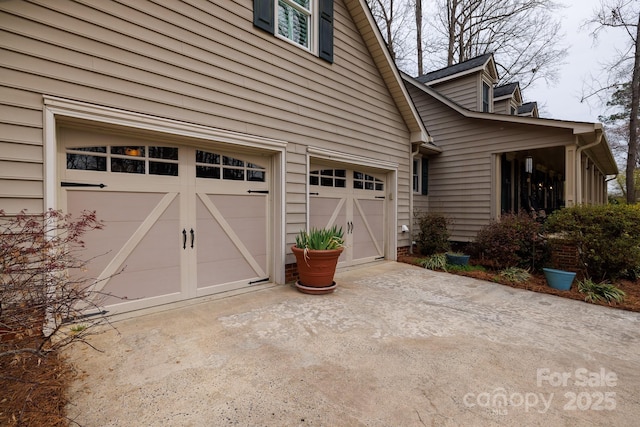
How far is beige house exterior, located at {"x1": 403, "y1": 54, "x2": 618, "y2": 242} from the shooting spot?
22.7ft

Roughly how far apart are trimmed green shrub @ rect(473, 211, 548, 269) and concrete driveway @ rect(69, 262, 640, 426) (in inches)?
81.1

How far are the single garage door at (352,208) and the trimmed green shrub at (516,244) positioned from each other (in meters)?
2.35

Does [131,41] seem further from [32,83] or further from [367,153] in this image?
[367,153]

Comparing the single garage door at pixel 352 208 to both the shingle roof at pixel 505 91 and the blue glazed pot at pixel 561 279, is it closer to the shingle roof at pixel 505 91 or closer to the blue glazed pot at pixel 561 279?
the blue glazed pot at pixel 561 279

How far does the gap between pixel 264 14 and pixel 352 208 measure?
3799mm

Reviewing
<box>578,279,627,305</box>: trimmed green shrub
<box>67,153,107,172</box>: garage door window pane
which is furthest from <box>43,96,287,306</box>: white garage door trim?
<box>578,279,627,305</box>: trimmed green shrub

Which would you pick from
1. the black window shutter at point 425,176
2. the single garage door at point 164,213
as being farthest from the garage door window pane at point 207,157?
the black window shutter at point 425,176

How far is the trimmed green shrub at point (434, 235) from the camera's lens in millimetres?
7293

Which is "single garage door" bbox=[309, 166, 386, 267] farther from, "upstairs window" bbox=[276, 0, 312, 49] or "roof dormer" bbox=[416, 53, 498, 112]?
"roof dormer" bbox=[416, 53, 498, 112]

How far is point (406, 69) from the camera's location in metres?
15.5

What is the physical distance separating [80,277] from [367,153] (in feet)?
17.1

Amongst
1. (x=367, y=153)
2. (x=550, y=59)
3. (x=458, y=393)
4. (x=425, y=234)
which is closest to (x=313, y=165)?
Answer: (x=367, y=153)

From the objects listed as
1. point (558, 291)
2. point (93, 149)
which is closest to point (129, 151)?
point (93, 149)

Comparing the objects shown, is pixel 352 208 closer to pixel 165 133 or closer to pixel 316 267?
pixel 316 267
